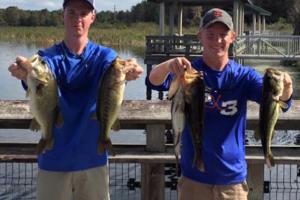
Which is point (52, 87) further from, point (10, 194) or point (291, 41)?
point (291, 41)

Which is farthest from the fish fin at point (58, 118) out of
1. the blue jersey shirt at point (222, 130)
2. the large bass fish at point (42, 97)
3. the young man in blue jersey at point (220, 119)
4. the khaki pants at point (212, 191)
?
the khaki pants at point (212, 191)

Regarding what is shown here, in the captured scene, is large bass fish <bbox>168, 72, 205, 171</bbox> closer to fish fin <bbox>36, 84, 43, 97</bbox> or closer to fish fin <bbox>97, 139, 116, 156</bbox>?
fish fin <bbox>97, 139, 116, 156</bbox>

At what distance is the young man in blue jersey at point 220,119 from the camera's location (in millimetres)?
3949

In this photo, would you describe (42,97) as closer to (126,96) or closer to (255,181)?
(255,181)

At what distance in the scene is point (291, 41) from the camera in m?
26.2

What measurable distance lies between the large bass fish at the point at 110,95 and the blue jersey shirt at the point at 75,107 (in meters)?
0.26

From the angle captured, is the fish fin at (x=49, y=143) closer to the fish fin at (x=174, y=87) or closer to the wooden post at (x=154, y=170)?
the fish fin at (x=174, y=87)

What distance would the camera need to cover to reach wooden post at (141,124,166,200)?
4941mm

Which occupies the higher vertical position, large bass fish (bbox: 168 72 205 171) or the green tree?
the green tree

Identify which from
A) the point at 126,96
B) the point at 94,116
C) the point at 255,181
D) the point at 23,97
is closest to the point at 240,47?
the point at 126,96

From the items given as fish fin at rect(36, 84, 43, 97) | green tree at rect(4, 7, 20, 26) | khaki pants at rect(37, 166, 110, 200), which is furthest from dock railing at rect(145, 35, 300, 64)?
green tree at rect(4, 7, 20, 26)

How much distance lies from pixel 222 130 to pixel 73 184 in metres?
1.18

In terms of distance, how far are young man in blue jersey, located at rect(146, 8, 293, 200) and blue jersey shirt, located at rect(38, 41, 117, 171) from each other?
48cm

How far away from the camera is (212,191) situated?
400 cm
